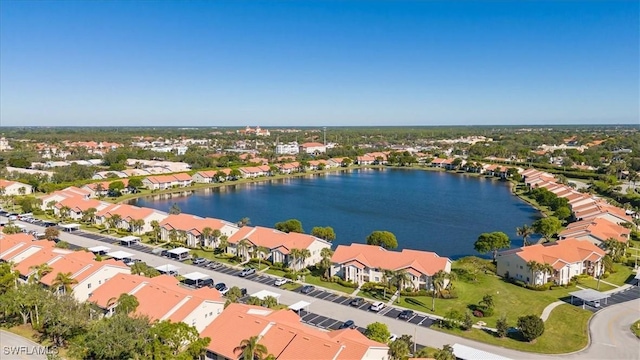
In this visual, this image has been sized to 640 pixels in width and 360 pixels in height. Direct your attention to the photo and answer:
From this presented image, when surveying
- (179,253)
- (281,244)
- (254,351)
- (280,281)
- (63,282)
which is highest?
(63,282)

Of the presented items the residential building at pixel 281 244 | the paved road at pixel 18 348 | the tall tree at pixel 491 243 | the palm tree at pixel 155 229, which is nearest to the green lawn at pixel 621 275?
the tall tree at pixel 491 243

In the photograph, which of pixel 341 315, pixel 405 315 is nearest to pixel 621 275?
pixel 405 315

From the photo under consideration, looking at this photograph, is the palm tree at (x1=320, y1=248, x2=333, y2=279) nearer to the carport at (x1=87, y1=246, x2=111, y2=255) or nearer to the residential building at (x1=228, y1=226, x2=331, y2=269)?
the residential building at (x1=228, y1=226, x2=331, y2=269)

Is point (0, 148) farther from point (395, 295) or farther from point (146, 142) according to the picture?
point (395, 295)

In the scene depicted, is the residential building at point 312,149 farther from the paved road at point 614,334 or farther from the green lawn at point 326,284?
the paved road at point 614,334

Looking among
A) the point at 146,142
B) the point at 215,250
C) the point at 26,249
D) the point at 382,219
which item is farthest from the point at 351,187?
the point at 146,142

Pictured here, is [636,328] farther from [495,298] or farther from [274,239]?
[274,239]

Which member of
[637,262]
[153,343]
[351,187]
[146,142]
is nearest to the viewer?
[153,343]
